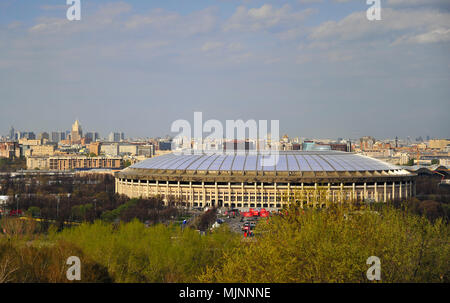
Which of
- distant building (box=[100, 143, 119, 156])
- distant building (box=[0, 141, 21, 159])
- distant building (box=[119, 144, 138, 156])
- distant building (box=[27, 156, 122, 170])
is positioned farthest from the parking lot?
distant building (box=[119, 144, 138, 156])

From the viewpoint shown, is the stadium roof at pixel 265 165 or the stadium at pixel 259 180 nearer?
the stadium at pixel 259 180

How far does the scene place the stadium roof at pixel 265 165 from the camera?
50.7 meters

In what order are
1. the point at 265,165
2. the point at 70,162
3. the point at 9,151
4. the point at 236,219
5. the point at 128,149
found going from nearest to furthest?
the point at 236,219 < the point at 265,165 < the point at 70,162 < the point at 9,151 < the point at 128,149

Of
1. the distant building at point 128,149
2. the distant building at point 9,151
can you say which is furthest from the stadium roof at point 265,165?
the distant building at point 128,149

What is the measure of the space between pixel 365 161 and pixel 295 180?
1067cm

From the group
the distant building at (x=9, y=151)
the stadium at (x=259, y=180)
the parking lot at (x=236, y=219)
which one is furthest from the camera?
the distant building at (x=9, y=151)

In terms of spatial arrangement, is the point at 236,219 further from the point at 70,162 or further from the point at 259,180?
the point at 70,162

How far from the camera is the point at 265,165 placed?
170ft

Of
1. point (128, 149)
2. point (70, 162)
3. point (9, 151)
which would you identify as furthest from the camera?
point (128, 149)

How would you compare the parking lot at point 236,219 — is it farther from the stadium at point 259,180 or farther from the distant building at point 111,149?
the distant building at point 111,149

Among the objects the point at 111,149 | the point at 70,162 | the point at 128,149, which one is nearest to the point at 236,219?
the point at 70,162

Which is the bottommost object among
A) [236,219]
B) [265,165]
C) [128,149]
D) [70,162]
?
[236,219]

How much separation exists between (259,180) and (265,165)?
322cm
